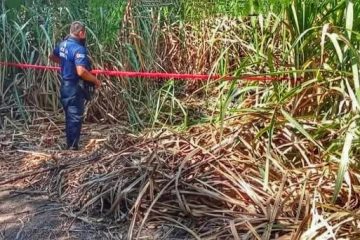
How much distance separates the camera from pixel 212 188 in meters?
3.57

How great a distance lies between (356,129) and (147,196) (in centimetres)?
127

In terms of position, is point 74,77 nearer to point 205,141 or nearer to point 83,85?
point 83,85

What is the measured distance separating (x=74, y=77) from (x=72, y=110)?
0.30 m

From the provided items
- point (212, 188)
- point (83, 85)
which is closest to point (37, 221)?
point (212, 188)

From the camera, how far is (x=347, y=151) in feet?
10.2

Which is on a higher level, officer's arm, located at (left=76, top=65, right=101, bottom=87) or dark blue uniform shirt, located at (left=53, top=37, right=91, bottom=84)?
dark blue uniform shirt, located at (left=53, top=37, right=91, bottom=84)

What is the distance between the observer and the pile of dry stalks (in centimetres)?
322

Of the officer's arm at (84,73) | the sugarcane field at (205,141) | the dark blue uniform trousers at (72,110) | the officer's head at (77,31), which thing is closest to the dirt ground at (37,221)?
the sugarcane field at (205,141)

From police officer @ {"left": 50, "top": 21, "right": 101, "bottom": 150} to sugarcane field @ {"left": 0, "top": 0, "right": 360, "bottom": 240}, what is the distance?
12 mm

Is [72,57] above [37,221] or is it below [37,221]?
above

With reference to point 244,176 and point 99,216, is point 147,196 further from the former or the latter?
point 244,176

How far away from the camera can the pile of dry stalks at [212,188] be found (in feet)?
10.6

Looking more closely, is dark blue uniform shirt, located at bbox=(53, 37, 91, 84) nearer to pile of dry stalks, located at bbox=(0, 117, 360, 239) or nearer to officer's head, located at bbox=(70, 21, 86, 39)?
officer's head, located at bbox=(70, 21, 86, 39)

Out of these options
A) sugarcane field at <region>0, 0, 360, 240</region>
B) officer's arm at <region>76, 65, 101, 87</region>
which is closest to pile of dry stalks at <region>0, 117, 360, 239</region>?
sugarcane field at <region>0, 0, 360, 240</region>
